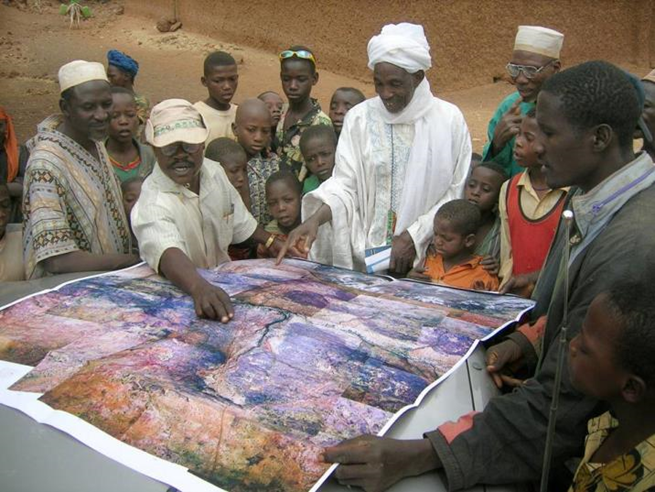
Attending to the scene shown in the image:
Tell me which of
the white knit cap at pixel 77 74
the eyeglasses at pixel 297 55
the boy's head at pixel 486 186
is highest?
the eyeglasses at pixel 297 55

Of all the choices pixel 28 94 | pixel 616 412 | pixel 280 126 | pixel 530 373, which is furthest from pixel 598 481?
pixel 28 94

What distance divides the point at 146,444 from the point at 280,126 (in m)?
3.38

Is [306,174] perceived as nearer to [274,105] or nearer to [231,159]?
[231,159]

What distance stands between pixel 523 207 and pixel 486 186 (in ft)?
1.30

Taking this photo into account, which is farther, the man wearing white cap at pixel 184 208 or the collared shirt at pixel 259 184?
the collared shirt at pixel 259 184

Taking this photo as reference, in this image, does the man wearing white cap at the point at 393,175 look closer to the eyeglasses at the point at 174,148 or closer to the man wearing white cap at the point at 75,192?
the eyeglasses at the point at 174,148

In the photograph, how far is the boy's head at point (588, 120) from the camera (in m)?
1.86

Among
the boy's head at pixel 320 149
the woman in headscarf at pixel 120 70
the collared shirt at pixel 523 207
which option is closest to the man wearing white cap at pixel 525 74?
the collared shirt at pixel 523 207

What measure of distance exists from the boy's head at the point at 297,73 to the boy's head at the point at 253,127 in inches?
14.2

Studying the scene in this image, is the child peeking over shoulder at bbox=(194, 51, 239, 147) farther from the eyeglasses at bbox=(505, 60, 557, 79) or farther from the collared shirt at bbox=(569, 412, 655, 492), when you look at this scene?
the collared shirt at bbox=(569, 412, 655, 492)

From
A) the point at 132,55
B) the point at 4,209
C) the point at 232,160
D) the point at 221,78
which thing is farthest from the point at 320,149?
the point at 132,55

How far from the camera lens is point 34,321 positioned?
219cm

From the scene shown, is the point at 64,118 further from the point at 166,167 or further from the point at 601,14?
the point at 601,14

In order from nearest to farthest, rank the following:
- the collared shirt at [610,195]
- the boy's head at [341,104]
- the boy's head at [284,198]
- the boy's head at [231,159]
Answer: the collared shirt at [610,195], the boy's head at [284,198], the boy's head at [231,159], the boy's head at [341,104]
